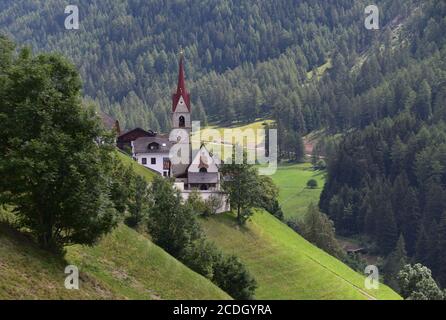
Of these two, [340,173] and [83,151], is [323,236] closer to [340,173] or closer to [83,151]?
[340,173]

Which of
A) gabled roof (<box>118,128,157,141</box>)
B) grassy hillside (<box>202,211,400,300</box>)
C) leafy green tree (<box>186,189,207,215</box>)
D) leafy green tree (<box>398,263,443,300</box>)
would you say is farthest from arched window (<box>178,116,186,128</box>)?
leafy green tree (<box>398,263,443,300</box>)

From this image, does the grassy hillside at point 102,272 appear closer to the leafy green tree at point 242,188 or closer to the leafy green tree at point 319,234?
the leafy green tree at point 242,188

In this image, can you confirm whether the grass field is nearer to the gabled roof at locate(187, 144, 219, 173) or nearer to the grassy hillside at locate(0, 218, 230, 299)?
the gabled roof at locate(187, 144, 219, 173)

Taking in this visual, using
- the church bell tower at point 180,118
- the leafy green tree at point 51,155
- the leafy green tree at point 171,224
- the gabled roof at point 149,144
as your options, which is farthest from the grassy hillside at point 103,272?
the church bell tower at point 180,118

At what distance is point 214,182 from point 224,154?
Result: 9980cm

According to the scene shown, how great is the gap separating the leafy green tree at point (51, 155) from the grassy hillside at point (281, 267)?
128ft

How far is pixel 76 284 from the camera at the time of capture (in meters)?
36.5

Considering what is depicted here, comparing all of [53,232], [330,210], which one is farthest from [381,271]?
[53,232]

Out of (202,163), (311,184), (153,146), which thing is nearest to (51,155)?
(202,163)

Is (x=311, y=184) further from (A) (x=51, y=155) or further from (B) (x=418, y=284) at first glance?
(A) (x=51, y=155)

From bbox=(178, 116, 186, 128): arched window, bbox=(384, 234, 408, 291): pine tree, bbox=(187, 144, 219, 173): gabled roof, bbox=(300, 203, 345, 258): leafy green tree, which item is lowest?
bbox=(384, 234, 408, 291): pine tree

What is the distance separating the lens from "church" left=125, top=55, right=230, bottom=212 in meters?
90.6

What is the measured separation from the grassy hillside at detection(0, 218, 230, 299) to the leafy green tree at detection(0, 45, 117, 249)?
2214mm

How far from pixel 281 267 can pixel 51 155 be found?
50591 millimetres
